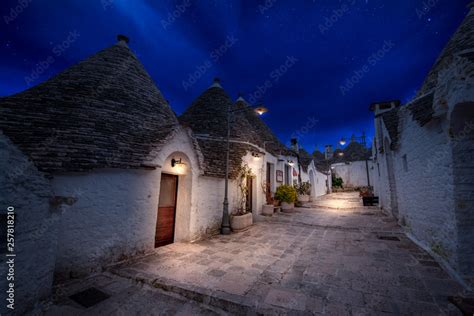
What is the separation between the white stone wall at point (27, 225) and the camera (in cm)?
263

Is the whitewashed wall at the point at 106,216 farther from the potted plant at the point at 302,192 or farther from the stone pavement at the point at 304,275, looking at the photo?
the potted plant at the point at 302,192

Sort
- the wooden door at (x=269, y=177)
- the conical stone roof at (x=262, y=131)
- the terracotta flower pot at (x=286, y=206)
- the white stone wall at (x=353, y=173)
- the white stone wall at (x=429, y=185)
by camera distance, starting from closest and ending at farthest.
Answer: the white stone wall at (x=429, y=185) → the terracotta flower pot at (x=286, y=206) → the wooden door at (x=269, y=177) → the conical stone roof at (x=262, y=131) → the white stone wall at (x=353, y=173)

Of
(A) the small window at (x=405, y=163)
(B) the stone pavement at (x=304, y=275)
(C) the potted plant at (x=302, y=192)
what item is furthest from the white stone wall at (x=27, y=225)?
(C) the potted plant at (x=302, y=192)

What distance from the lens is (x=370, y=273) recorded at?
3953 millimetres

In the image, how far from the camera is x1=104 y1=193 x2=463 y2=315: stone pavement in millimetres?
2955

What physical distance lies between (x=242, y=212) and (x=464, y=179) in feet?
22.9

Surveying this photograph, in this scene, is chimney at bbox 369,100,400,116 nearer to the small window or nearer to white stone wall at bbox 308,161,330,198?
the small window

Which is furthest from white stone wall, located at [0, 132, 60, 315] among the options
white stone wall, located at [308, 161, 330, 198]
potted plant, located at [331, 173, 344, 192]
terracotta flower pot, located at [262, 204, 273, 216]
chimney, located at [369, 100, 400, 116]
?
potted plant, located at [331, 173, 344, 192]

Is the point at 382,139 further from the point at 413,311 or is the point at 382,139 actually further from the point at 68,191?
the point at 68,191

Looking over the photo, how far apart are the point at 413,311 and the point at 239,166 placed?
694cm

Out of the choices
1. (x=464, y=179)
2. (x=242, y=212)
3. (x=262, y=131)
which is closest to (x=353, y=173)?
(x=262, y=131)

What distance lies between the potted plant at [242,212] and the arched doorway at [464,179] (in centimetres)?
600

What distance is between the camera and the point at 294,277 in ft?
12.7

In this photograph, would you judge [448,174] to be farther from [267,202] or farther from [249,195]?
[267,202]
